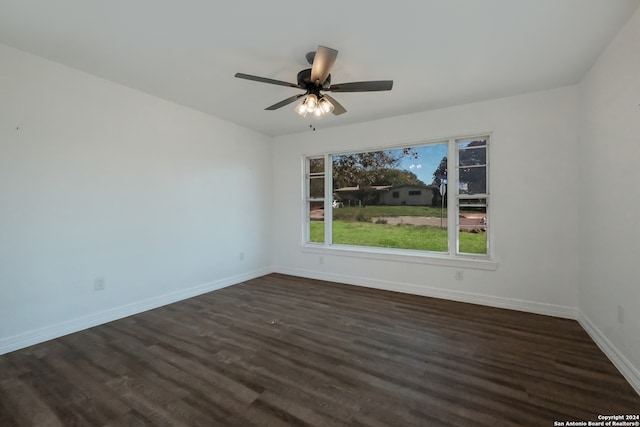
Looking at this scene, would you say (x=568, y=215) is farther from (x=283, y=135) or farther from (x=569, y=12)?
(x=283, y=135)

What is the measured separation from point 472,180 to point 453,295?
1572mm

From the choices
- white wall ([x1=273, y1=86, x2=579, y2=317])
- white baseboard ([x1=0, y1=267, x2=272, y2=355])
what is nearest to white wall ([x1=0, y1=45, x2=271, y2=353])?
white baseboard ([x1=0, y1=267, x2=272, y2=355])

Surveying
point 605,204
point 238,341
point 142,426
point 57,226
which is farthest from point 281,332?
point 605,204

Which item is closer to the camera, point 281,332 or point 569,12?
point 569,12

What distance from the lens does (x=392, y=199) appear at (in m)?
4.42

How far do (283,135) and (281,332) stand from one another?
3589 mm

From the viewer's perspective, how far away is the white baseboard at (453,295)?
3139mm

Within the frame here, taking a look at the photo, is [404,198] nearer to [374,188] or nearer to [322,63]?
[374,188]

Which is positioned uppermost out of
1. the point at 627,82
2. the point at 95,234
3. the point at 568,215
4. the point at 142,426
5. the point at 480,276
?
the point at 627,82

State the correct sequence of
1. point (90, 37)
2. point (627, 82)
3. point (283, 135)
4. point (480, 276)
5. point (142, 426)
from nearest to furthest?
point (142, 426), point (627, 82), point (90, 37), point (480, 276), point (283, 135)

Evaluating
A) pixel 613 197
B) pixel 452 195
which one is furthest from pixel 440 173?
pixel 613 197

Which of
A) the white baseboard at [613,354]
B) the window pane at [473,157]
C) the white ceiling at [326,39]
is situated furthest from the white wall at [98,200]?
the white baseboard at [613,354]

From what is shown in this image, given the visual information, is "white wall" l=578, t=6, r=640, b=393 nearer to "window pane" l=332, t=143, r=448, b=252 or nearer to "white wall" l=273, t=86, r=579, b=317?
"white wall" l=273, t=86, r=579, b=317

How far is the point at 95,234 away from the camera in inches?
115
